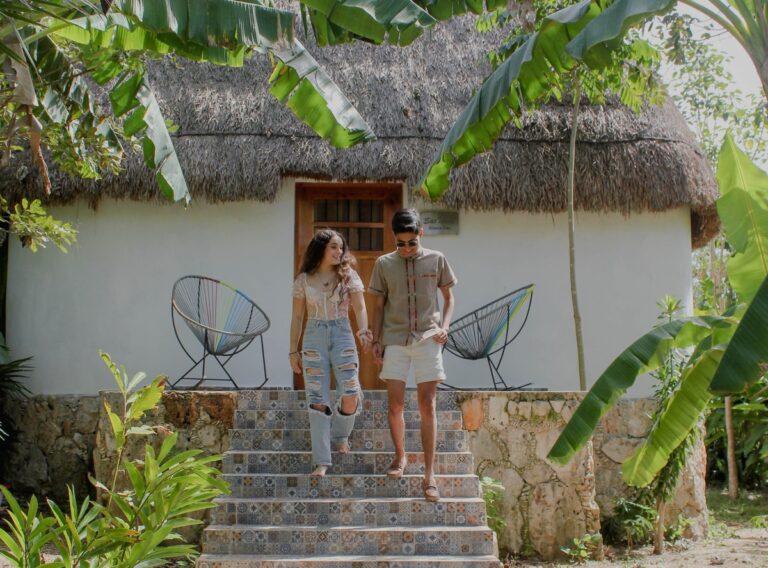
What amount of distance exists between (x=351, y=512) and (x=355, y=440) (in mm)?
796

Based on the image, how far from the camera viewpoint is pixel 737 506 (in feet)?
31.6

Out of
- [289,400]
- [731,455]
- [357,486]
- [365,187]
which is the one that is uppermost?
[365,187]

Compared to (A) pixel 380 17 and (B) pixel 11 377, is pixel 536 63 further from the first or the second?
(B) pixel 11 377

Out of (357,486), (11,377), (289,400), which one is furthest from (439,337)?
(11,377)

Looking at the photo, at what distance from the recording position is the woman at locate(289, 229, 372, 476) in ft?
19.6

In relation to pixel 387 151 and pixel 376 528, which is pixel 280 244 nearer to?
pixel 387 151

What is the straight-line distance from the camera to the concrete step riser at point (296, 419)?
6820 millimetres

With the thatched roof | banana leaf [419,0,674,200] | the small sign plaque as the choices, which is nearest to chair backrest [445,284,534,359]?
the small sign plaque

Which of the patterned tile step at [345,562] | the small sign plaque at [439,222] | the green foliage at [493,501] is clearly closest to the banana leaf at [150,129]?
the patterned tile step at [345,562]

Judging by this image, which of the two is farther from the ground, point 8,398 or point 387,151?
point 387,151

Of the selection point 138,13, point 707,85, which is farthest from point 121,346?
point 707,85

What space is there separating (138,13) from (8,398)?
4.87 meters

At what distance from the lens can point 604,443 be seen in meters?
7.68

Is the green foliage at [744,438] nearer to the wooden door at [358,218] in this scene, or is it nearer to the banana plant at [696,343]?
the wooden door at [358,218]
